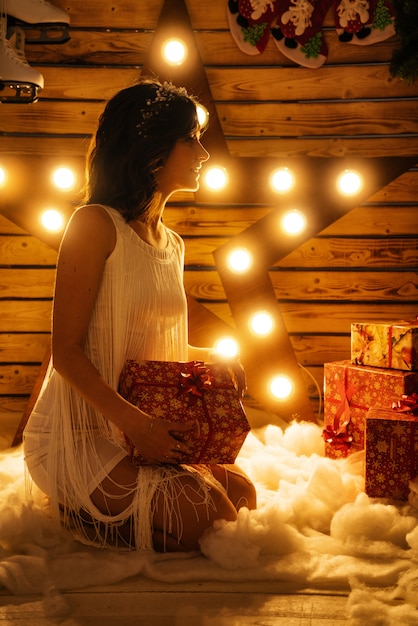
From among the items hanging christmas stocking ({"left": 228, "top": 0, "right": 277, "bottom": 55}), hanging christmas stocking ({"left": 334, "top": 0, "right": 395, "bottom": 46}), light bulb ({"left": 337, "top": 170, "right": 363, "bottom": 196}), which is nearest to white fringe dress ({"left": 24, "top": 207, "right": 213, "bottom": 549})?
A: light bulb ({"left": 337, "top": 170, "right": 363, "bottom": 196})

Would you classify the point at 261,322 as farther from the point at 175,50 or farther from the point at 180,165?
the point at 175,50

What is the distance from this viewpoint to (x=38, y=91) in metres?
2.62

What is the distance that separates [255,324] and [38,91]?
48.4 inches

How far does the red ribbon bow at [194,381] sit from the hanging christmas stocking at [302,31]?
4.86 feet

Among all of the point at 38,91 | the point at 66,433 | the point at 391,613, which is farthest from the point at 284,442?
the point at 38,91

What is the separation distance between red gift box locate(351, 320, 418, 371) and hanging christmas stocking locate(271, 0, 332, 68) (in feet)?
3.58

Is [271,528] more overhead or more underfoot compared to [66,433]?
more underfoot

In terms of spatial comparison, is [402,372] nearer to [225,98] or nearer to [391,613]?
[391,613]

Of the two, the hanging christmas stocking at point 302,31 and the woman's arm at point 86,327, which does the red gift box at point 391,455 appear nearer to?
the woman's arm at point 86,327

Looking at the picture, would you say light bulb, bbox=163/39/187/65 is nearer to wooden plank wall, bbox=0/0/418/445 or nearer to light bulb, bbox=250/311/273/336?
wooden plank wall, bbox=0/0/418/445

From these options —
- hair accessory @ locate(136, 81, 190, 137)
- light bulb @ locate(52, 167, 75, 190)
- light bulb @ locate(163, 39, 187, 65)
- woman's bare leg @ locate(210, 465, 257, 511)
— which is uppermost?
light bulb @ locate(163, 39, 187, 65)

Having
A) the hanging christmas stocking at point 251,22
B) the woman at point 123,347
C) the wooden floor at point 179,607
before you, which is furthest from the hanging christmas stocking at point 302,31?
the wooden floor at point 179,607

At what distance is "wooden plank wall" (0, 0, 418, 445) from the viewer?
2.73 metres

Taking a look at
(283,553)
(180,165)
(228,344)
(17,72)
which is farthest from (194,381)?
(17,72)
